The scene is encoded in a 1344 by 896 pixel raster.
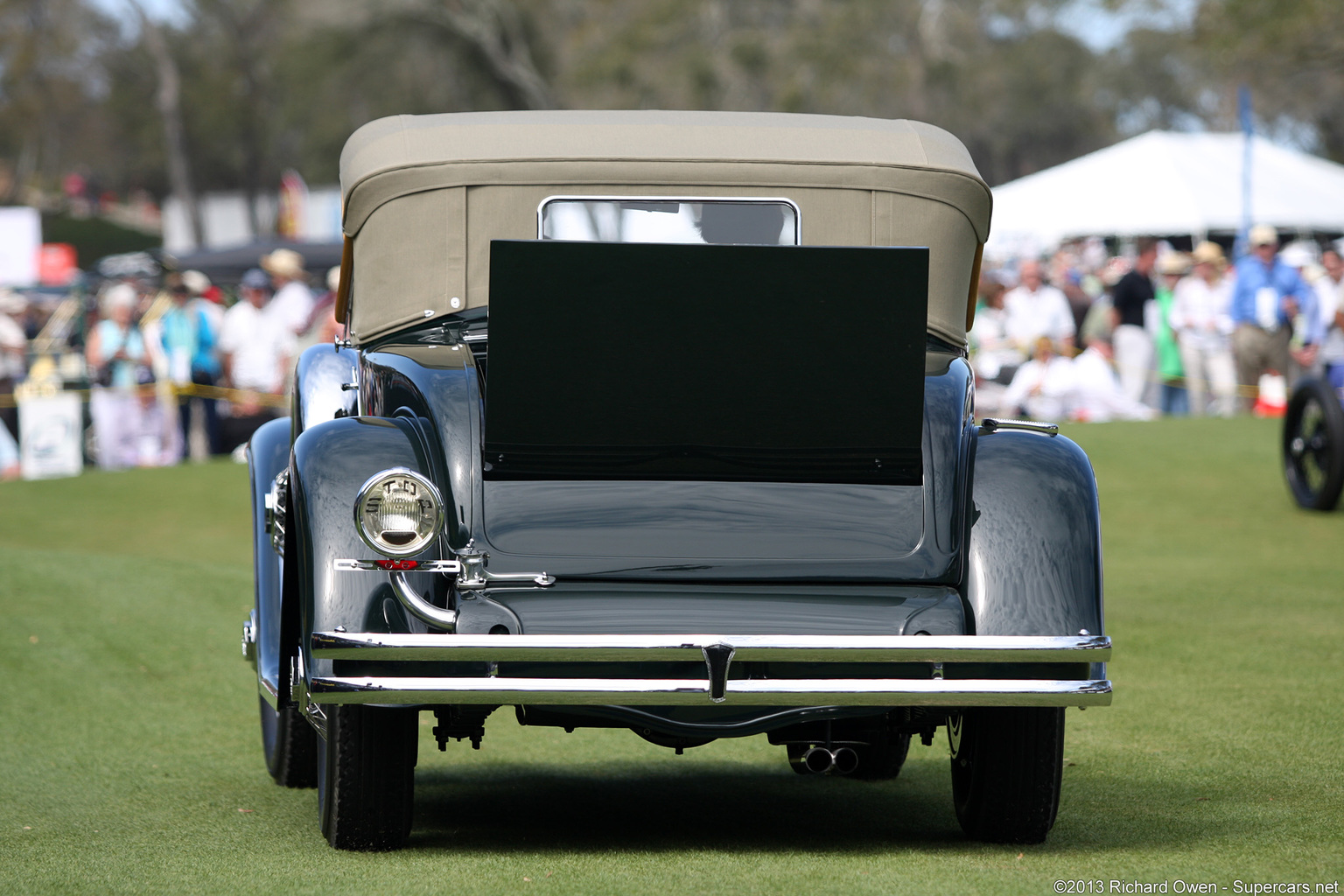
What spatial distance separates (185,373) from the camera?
17406 millimetres

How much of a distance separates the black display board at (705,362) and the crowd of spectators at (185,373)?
13.0 metres

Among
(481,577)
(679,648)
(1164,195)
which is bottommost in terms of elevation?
(679,648)

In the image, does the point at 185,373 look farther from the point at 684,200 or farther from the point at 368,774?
the point at 368,774

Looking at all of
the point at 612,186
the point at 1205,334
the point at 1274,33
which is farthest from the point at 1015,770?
the point at 1274,33

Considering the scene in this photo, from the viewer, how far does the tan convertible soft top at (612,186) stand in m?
5.12

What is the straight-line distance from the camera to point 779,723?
4.09m

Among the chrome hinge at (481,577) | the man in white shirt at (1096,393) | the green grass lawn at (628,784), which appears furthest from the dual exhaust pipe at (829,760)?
the man in white shirt at (1096,393)

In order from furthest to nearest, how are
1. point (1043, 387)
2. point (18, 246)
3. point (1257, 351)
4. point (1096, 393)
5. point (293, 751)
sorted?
point (18, 246) < point (1257, 351) < point (1096, 393) < point (1043, 387) < point (293, 751)

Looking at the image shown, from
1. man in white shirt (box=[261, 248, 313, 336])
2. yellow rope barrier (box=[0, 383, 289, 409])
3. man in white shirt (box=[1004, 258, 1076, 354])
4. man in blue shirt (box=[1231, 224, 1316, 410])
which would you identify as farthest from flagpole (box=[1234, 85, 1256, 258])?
yellow rope barrier (box=[0, 383, 289, 409])

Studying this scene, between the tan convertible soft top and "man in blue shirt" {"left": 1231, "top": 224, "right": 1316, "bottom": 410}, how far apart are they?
46.2ft

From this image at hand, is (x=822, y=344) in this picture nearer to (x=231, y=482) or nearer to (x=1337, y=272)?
(x=231, y=482)

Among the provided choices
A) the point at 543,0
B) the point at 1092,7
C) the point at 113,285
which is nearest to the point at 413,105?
the point at 543,0

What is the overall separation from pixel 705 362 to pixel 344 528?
0.99 meters

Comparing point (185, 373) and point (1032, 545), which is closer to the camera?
point (1032, 545)
